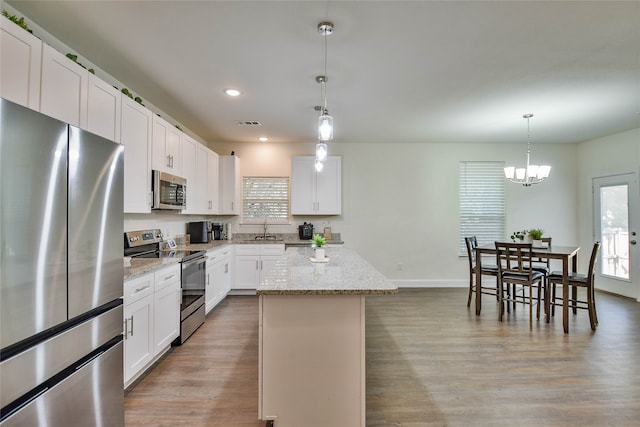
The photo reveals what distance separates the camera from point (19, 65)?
1576mm

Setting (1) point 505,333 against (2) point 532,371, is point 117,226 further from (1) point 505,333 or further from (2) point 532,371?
(1) point 505,333

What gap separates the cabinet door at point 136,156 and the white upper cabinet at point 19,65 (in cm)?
84

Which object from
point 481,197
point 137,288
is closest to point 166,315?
point 137,288

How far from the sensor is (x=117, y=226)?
1.69 metres

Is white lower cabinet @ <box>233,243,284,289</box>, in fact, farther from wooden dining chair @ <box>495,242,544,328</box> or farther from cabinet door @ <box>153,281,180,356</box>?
wooden dining chair @ <box>495,242,544,328</box>

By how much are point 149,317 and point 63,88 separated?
→ 1720 millimetres

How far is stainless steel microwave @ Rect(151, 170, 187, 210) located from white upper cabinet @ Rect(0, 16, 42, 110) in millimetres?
1371

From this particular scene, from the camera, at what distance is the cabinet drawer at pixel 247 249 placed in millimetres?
4875

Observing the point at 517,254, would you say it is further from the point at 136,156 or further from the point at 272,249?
the point at 136,156

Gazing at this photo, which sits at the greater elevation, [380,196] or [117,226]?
[380,196]

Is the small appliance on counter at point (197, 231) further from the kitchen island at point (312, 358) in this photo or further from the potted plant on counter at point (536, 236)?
the potted plant on counter at point (536, 236)

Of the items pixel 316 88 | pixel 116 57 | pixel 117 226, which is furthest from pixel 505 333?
pixel 116 57

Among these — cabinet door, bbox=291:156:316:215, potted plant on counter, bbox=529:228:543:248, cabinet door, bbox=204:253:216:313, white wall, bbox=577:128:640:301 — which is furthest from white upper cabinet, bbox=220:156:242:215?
white wall, bbox=577:128:640:301

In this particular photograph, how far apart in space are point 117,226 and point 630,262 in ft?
22.2
